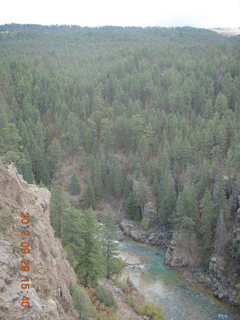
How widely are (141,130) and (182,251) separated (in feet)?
126

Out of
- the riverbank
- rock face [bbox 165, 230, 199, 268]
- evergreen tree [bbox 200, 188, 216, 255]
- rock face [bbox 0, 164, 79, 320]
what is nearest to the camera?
rock face [bbox 0, 164, 79, 320]

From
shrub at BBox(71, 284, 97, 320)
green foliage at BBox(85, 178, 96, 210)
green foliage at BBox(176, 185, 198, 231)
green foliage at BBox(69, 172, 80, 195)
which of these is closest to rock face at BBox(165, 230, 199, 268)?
green foliage at BBox(176, 185, 198, 231)

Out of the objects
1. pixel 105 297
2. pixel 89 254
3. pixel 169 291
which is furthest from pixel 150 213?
pixel 105 297

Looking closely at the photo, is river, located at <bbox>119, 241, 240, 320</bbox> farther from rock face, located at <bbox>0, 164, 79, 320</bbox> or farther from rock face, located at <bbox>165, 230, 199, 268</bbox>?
rock face, located at <bbox>0, 164, 79, 320</bbox>

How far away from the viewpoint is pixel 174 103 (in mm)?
94750

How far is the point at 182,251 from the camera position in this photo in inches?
2148

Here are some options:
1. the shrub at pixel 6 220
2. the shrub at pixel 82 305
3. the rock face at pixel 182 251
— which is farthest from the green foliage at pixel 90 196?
the shrub at pixel 6 220

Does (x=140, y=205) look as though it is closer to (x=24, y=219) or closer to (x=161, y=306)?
(x=161, y=306)

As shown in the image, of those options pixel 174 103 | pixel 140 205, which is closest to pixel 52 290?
pixel 140 205

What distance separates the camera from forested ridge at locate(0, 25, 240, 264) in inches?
2329

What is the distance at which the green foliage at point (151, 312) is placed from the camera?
3650cm

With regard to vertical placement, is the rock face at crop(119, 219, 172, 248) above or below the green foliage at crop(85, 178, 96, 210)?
below
